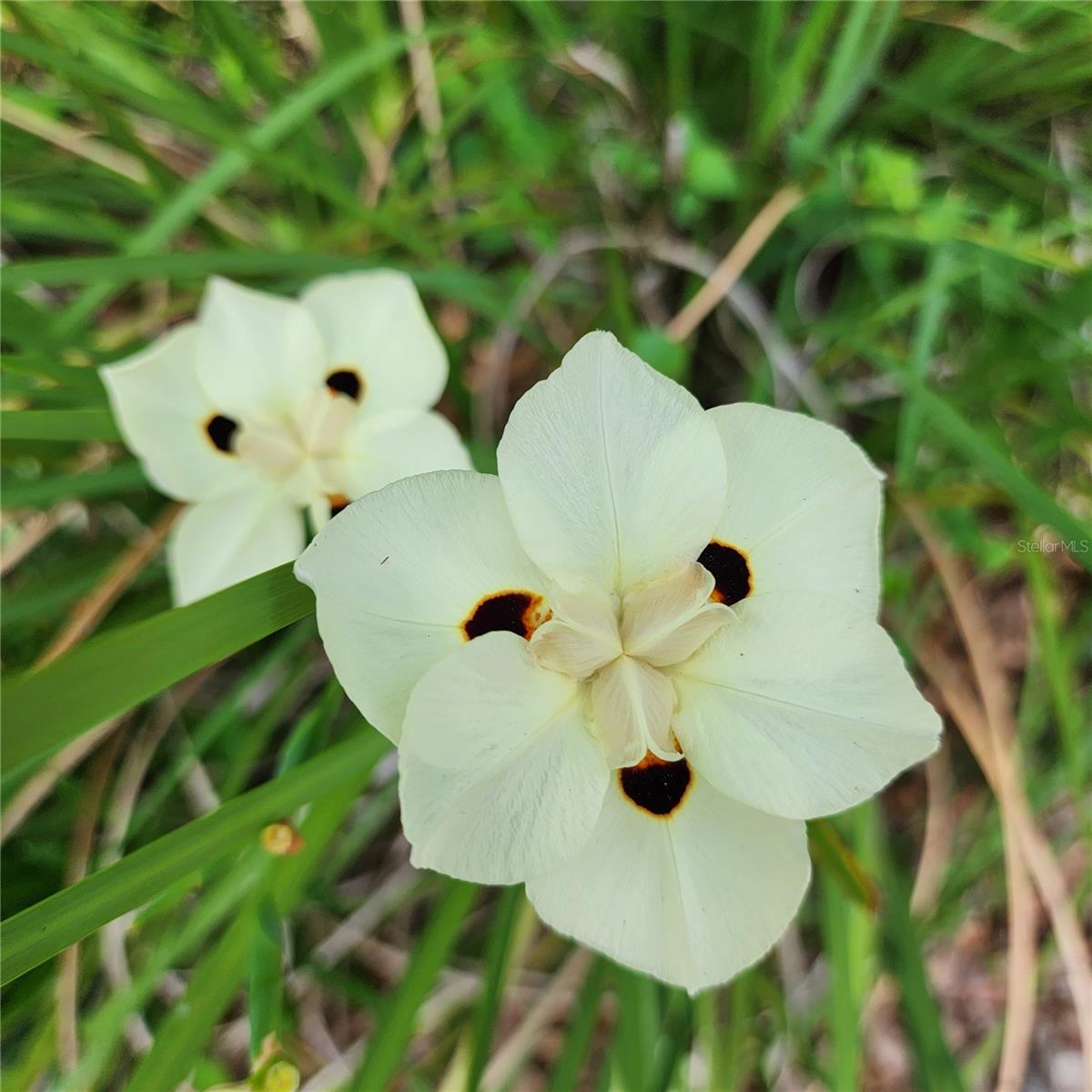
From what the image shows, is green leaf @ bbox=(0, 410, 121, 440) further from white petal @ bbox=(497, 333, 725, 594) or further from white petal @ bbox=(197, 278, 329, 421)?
white petal @ bbox=(497, 333, 725, 594)

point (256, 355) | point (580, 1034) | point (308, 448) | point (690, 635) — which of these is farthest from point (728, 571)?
point (580, 1034)

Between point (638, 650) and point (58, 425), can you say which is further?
point (58, 425)

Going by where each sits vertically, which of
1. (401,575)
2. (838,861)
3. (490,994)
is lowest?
(490,994)

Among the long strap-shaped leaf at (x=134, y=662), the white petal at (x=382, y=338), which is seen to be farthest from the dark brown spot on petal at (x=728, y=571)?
the white petal at (x=382, y=338)

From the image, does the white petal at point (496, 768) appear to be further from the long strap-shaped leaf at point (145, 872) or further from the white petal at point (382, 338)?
the white petal at point (382, 338)

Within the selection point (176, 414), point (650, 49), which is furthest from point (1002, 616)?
point (176, 414)

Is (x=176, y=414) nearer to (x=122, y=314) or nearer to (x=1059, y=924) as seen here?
(x=122, y=314)

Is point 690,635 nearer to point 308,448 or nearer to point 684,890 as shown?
point 684,890

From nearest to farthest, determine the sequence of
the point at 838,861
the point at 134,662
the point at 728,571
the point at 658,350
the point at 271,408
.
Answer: the point at 134,662 → the point at 728,571 → the point at 838,861 → the point at 271,408 → the point at 658,350

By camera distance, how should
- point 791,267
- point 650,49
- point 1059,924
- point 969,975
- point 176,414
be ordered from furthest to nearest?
point 969,975, point 650,49, point 791,267, point 1059,924, point 176,414
